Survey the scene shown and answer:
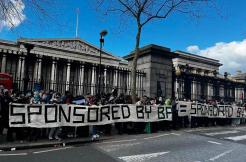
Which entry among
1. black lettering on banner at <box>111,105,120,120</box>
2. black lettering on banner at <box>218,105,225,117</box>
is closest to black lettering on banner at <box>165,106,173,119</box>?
black lettering on banner at <box>111,105,120,120</box>

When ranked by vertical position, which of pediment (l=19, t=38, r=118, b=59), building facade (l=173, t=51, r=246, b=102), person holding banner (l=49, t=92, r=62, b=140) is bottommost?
person holding banner (l=49, t=92, r=62, b=140)

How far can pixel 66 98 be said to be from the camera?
12141 millimetres

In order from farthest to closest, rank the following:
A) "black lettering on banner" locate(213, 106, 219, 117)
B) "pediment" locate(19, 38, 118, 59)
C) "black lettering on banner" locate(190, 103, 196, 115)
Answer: "pediment" locate(19, 38, 118, 59) → "black lettering on banner" locate(213, 106, 219, 117) → "black lettering on banner" locate(190, 103, 196, 115)

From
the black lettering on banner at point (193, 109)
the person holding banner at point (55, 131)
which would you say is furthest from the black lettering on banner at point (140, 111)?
the black lettering on banner at point (193, 109)

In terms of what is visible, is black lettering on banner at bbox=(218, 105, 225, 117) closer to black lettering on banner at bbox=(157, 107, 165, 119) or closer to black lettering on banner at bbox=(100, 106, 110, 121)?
black lettering on banner at bbox=(157, 107, 165, 119)

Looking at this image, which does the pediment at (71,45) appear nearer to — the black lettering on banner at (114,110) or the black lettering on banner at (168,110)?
the black lettering on banner at (168,110)

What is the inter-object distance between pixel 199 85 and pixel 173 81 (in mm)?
2350

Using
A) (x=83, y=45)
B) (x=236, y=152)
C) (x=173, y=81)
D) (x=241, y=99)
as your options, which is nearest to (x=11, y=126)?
(x=236, y=152)

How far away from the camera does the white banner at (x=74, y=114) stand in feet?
34.9

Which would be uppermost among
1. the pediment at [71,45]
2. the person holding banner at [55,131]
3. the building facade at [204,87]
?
the pediment at [71,45]

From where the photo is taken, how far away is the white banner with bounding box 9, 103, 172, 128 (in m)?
10.6

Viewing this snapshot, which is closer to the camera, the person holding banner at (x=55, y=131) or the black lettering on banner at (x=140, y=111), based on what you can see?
the person holding banner at (x=55, y=131)

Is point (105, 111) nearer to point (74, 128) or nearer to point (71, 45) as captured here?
point (74, 128)

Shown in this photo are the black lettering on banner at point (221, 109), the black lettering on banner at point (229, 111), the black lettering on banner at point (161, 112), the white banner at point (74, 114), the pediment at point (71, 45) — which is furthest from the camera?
the pediment at point (71, 45)
